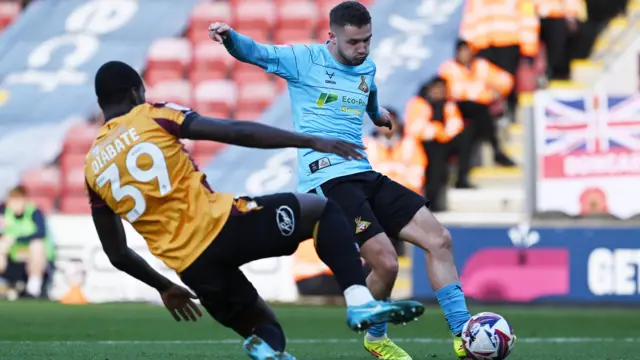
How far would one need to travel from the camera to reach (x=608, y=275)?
13555 millimetres

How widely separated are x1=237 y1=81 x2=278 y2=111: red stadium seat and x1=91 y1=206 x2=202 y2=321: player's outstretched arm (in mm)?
A: 12199

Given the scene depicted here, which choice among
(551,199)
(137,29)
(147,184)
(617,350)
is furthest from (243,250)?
(137,29)

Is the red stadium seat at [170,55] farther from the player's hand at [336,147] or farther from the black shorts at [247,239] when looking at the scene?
the player's hand at [336,147]

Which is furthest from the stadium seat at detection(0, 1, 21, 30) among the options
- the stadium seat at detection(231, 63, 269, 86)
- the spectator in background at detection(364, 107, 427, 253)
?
the spectator in background at detection(364, 107, 427, 253)

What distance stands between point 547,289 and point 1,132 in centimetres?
841

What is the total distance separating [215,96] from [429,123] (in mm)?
3708

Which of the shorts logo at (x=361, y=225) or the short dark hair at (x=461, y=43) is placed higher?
the short dark hair at (x=461, y=43)

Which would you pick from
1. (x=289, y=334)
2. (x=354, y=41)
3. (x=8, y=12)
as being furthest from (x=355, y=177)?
(x=8, y=12)

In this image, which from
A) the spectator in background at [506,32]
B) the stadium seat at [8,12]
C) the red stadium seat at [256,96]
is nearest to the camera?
the spectator in background at [506,32]

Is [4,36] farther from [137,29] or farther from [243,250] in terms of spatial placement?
[243,250]

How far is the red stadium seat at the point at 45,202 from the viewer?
16.9 meters

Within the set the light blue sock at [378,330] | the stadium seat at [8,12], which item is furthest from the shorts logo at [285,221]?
the stadium seat at [8,12]

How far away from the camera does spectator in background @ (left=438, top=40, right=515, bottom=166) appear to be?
15.7 meters

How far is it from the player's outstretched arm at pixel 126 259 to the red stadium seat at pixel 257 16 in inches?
509
